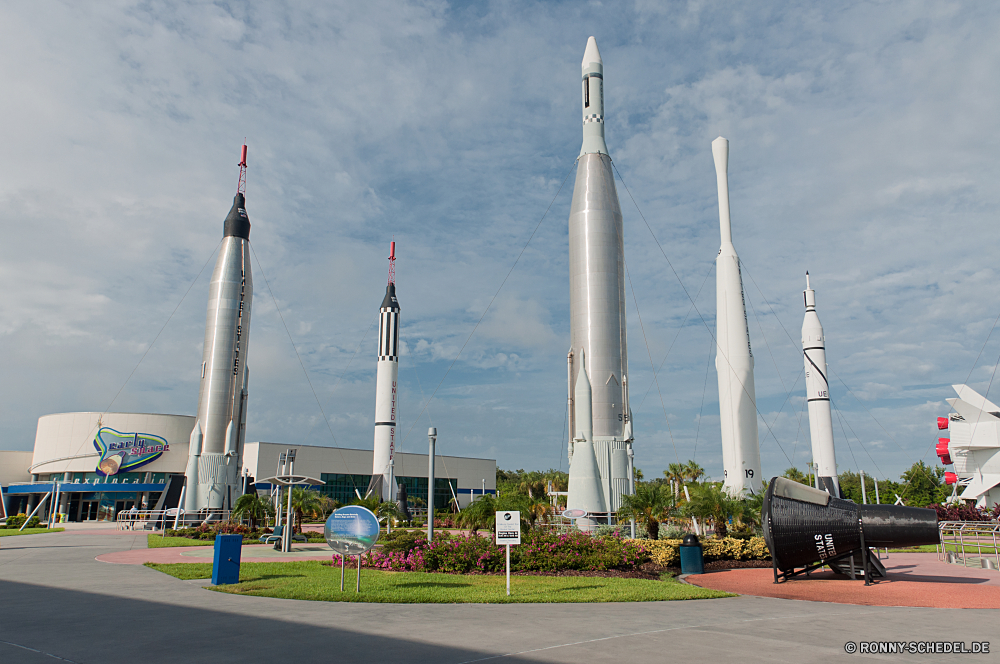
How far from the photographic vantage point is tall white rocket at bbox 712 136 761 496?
32.8m

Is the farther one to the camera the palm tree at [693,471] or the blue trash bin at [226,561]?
the palm tree at [693,471]

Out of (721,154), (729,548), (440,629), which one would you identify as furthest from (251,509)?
(721,154)

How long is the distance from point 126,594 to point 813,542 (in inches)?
606

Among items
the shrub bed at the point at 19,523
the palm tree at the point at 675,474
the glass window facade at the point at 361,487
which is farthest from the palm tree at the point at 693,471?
the shrub bed at the point at 19,523

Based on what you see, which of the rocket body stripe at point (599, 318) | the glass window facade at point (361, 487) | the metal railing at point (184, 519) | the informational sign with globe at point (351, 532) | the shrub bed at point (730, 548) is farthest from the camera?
the glass window facade at point (361, 487)

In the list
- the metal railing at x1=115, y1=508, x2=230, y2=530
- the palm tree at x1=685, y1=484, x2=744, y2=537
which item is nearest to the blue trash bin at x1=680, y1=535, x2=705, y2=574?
the palm tree at x1=685, y1=484, x2=744, y2=537

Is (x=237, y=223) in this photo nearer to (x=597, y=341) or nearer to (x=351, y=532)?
(x=597, y=341)

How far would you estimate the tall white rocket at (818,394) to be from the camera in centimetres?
3762

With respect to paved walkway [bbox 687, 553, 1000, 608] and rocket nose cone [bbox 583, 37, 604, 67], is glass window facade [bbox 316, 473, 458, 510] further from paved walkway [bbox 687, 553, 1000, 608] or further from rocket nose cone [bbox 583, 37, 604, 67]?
paved walkway [bbox 687, 553, 1000, 608]

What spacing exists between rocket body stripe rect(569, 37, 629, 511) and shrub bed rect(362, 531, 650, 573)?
1199 cm

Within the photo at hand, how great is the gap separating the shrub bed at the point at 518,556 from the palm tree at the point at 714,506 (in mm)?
5652

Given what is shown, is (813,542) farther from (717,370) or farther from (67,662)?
(717,370)

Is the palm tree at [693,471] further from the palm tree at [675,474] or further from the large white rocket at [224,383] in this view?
the large white rocket at [224,383]

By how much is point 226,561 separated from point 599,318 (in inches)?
880
